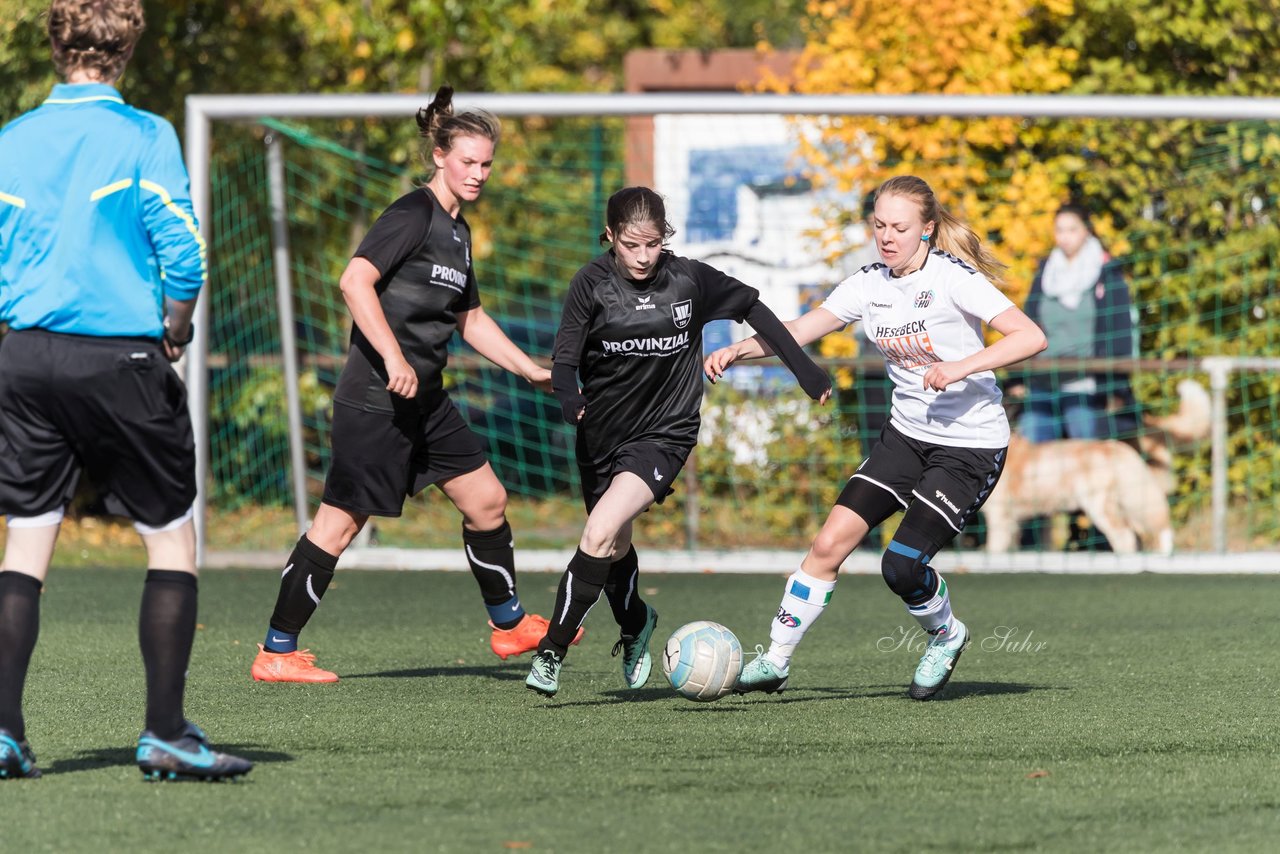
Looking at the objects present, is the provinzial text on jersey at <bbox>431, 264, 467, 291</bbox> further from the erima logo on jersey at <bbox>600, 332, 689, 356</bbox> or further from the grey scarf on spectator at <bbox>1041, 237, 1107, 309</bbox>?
the grey scarf on spectator at <bbox>1041, 237, 1107, 309</bbox>

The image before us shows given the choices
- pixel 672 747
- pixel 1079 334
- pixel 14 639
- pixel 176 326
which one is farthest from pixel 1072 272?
pixel 14 639

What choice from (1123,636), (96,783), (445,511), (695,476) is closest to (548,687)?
(96,783)

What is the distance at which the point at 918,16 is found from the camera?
11.3 meters

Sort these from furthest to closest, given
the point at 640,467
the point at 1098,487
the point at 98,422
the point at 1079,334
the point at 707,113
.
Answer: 1. the point at 1079,334
2. the point at 1098,487
3. the point at 707,113
4. the point at 640,467
5. the point at 98,422

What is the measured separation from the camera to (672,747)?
4.70m

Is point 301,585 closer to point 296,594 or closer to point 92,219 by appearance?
point 296,594

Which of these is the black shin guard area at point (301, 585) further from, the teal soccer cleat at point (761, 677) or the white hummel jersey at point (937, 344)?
the white hummel jersey at point (937, 344)

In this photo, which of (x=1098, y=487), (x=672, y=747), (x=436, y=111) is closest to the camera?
(x=672, y=747)

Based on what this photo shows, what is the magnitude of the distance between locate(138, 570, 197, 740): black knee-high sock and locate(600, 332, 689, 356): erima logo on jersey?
1990 millimetres

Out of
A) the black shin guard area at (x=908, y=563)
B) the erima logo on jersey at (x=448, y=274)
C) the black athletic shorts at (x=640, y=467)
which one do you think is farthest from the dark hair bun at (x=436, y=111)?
the black shin guard area at (x=908, y=563)

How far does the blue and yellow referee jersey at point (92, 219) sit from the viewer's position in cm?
389

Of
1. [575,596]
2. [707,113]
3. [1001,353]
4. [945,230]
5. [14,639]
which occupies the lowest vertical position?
[575,596]

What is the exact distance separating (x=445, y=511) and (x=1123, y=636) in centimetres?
591

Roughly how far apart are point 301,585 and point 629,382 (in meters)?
1.39
